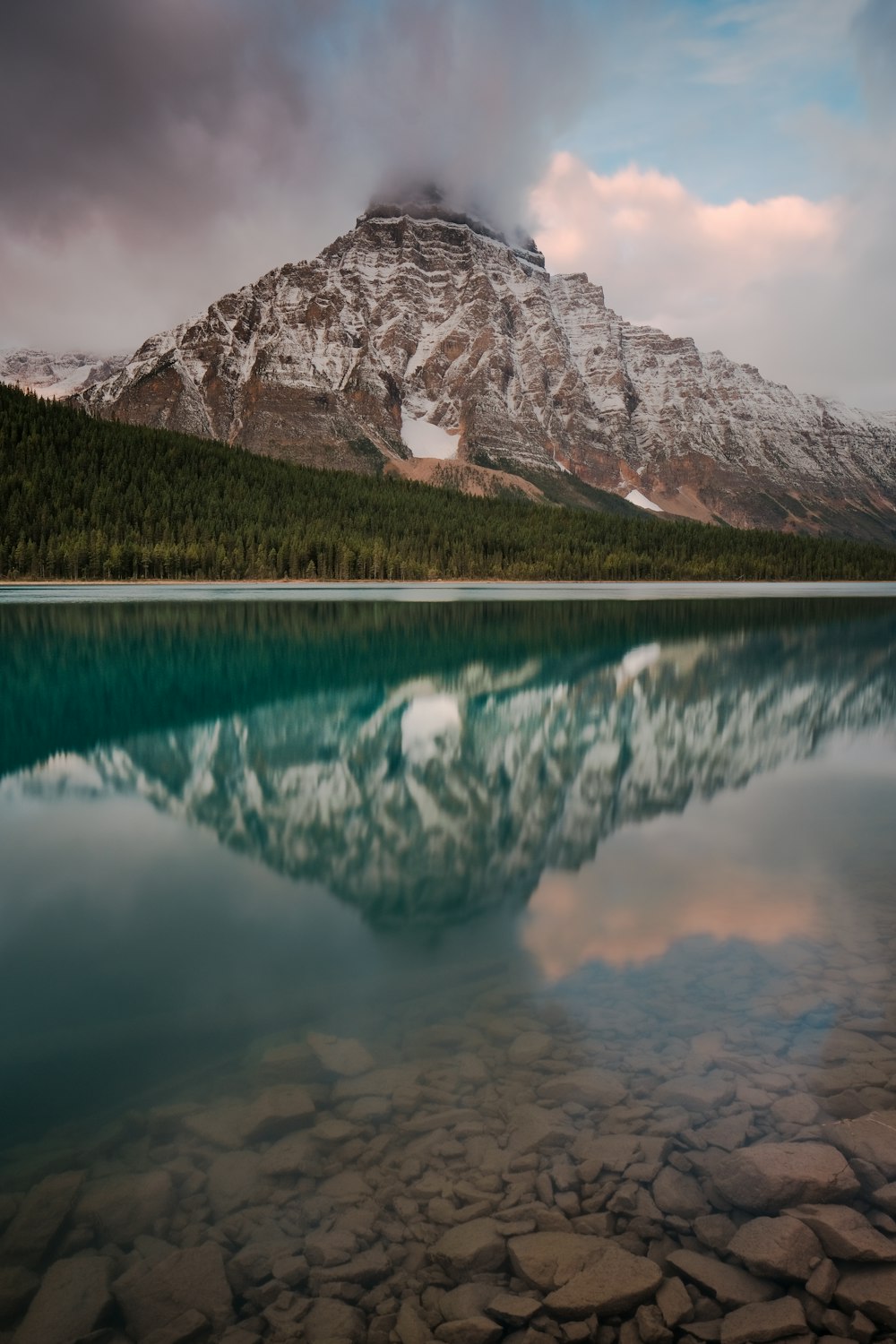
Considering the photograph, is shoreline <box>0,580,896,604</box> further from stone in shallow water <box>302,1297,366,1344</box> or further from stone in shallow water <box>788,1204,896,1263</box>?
stone in shallow water <box>788,1204,896,1263</box>

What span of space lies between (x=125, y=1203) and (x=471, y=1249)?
215 centimetres

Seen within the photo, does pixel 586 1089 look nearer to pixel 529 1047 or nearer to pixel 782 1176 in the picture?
pixel 529 1047

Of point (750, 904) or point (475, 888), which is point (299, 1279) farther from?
point (750, 904)

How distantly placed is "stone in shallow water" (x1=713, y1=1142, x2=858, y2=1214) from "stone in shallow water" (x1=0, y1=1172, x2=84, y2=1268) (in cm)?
398

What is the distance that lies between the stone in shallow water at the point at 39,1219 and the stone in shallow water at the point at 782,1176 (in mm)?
3983

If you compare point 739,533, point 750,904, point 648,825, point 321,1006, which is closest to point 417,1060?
point 321,1006

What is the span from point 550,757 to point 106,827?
9.49 m

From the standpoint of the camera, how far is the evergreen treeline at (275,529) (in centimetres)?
12431

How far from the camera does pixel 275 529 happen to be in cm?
14212

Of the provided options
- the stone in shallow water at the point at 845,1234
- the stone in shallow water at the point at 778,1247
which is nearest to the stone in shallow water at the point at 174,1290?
the stone in shallow water at the point at 778,1247

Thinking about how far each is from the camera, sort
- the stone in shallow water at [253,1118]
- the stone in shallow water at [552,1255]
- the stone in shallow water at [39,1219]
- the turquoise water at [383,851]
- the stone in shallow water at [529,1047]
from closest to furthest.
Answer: the stone in shallow water at [552,1255] < the stone in shallow water at [39,1219] < the stone in shallow water at [253,1118] < the stone in shallow water at [529,1047] < the turquoise water at [383,851]

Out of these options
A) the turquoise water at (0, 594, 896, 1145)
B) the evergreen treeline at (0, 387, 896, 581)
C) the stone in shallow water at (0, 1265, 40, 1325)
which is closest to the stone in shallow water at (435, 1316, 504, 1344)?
the stone in shallow water at (0, 1265, 40, 1325)

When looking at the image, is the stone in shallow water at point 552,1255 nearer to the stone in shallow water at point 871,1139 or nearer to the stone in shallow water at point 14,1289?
the stone in shallow water at point 871,1139

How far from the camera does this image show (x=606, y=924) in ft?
31.4
